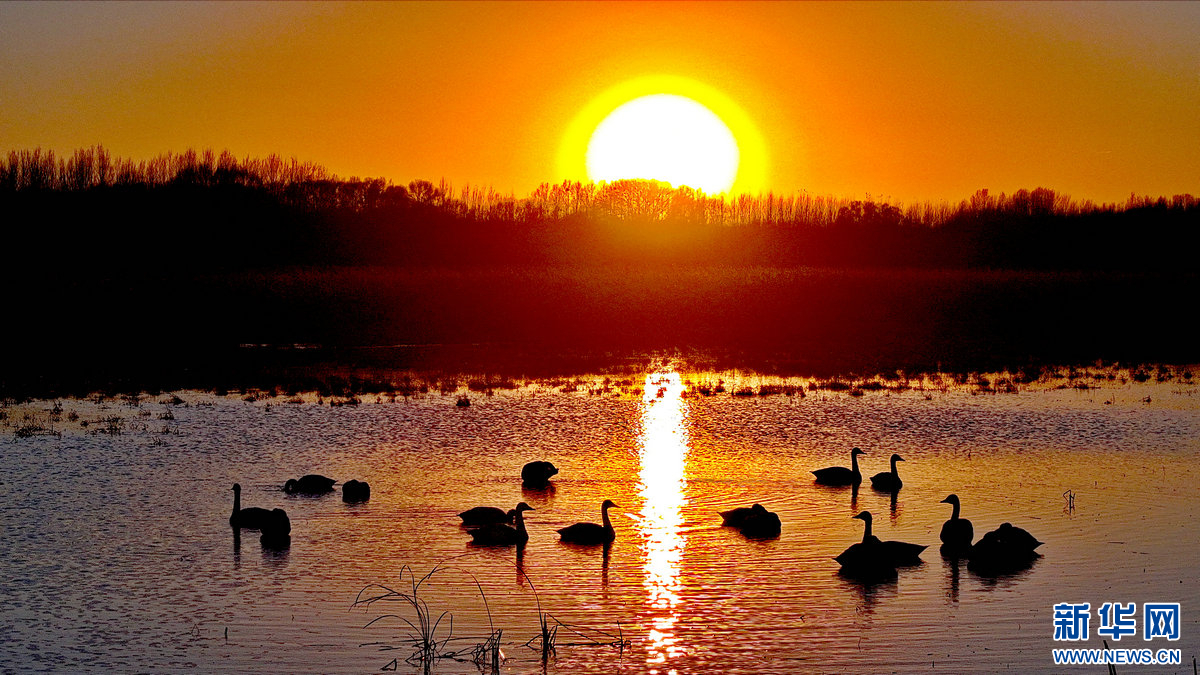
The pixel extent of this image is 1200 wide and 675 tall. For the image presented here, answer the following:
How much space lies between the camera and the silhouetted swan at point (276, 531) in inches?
549

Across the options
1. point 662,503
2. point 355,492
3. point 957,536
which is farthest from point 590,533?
point 957,536

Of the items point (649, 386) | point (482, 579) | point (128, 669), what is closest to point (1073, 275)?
point (649, 386)

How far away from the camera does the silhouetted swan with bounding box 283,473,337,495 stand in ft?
55.2

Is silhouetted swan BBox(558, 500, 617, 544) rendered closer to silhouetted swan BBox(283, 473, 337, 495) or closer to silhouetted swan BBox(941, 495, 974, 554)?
silhouetted swan BBox(941, 495, 974, 554)

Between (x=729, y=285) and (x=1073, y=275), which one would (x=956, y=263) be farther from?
(x=729, y=285)

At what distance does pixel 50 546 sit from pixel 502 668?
682 cm

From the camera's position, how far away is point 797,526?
49.0ft

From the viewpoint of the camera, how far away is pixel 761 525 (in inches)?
551

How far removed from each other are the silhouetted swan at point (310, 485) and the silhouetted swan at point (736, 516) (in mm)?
5873

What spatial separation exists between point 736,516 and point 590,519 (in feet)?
6.58

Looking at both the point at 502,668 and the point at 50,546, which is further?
the point at 50,546

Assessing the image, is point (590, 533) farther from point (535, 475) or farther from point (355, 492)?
point (355, 492)

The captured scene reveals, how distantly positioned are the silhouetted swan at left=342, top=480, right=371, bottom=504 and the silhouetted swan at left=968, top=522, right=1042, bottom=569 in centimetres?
818

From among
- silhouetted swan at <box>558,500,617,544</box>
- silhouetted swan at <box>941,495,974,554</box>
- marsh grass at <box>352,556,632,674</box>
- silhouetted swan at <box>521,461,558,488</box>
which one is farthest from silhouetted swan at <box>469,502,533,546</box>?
silhouetted swan at <box>941,495,974,554</box>
